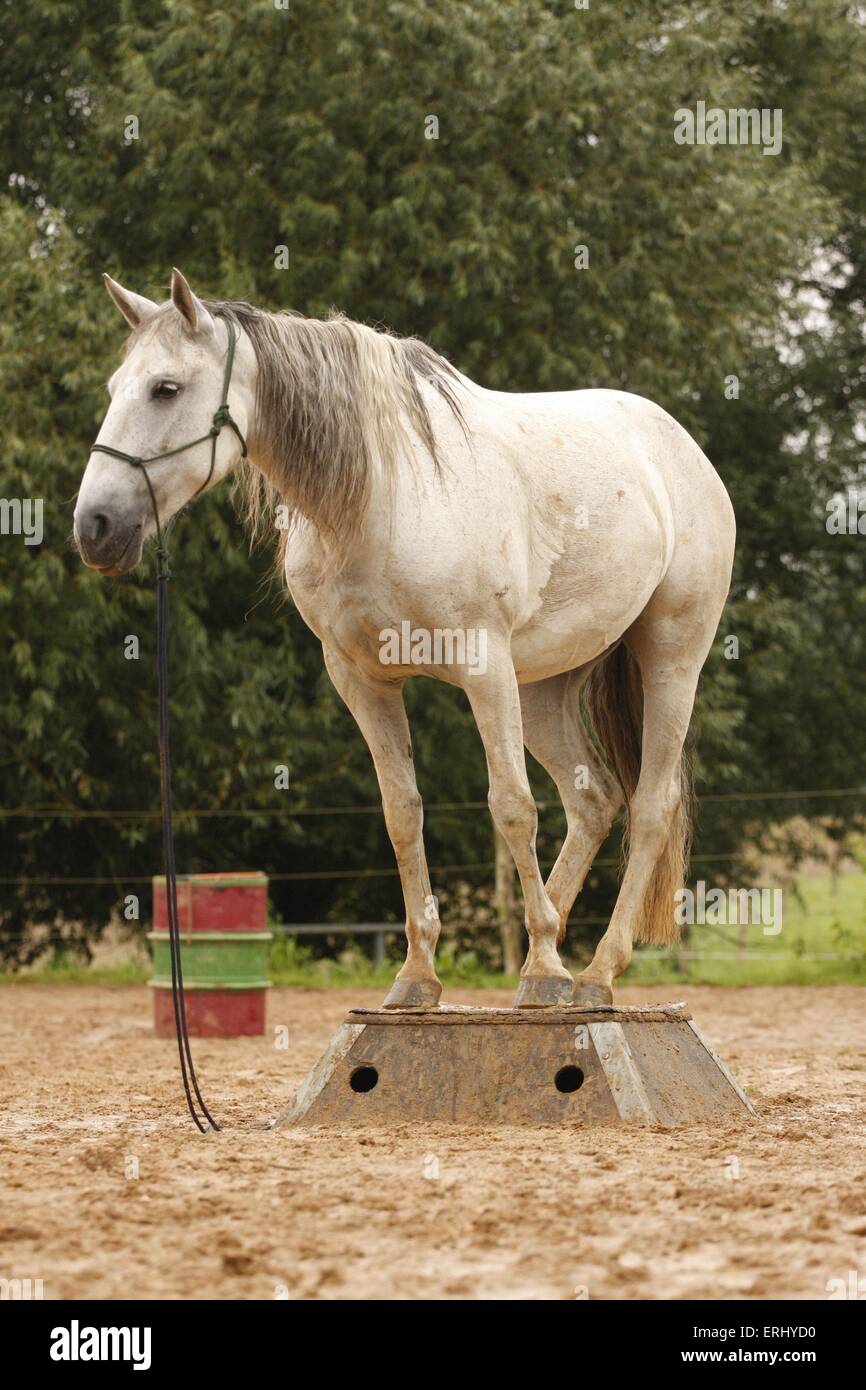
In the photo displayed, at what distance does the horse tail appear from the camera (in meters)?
5.80

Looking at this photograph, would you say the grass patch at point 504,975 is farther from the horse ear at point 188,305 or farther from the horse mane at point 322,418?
the horse ear at point 188,305

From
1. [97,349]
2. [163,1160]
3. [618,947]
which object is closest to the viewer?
[163,1160]

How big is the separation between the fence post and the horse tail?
276 inches

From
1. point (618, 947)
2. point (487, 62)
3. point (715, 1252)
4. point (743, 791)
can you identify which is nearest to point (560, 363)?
point (487, 62)

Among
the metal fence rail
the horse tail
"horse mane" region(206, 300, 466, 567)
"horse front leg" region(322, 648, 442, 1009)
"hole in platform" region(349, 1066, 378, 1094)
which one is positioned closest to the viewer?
"horse mane" region(206, 300, 466, 567)

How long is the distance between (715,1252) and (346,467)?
247 cm

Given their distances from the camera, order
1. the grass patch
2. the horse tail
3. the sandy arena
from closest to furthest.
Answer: the sandy arena → the horse tail → the grass patch

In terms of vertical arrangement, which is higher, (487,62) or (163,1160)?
(487,62)

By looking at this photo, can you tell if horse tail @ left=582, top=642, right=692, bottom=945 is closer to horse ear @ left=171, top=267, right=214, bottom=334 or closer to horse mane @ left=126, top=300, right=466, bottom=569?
horse mane @ left=126, top=300, right=466, bottom=569

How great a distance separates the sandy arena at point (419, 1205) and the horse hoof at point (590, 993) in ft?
1.91

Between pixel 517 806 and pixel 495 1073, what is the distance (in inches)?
30.8

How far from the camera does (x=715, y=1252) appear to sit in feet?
10.3

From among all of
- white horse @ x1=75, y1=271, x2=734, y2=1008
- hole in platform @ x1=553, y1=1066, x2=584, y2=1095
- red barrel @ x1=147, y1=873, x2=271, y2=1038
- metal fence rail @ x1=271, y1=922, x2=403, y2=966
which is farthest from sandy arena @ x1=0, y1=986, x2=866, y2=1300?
metal fence rail @ x1=271, y1=922, x2=403, y2=966

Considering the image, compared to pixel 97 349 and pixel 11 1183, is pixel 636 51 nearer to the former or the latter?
pixel 97 349
